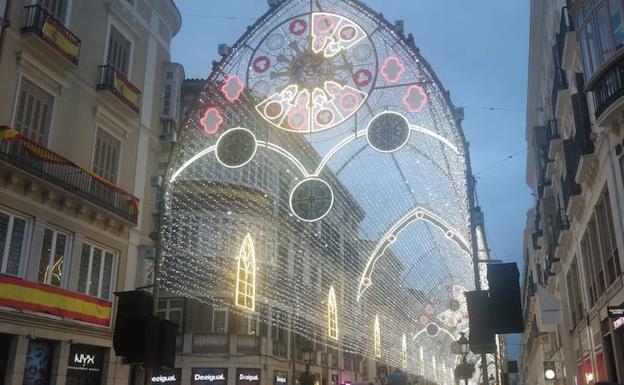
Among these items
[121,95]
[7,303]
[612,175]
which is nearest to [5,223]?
[7,303]

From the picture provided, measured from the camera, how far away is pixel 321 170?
13.6m

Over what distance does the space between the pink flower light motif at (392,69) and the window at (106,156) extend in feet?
30.4

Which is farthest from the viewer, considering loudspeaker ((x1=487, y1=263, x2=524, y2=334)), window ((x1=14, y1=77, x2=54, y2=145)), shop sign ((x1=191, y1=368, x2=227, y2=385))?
shop sign ((x1=191, y1=368, x2=227, y2=385))

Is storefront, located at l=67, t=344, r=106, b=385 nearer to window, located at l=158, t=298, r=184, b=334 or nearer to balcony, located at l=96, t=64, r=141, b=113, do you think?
balcony, located at l=96, t=64, r=141, b=113

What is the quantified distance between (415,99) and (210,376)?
2080 cm

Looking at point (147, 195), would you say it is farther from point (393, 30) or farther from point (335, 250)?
point (393, 30)

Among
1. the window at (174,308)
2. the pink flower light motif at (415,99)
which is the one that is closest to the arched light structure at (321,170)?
the pink flower light motif at (415,99)

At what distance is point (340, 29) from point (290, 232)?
564 centimetres

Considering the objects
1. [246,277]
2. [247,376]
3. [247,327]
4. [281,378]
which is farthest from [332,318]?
[281,378]

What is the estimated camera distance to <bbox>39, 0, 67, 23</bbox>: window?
1575cm

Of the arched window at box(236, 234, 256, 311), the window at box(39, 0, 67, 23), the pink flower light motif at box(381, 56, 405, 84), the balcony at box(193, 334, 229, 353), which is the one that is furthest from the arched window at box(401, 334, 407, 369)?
the window at box(39, 0, 67, 23)

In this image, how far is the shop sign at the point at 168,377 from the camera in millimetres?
28531

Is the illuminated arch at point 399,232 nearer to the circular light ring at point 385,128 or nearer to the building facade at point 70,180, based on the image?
the circular light ring at point 385,128

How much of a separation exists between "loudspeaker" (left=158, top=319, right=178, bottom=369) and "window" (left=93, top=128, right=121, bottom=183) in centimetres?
916
